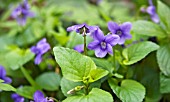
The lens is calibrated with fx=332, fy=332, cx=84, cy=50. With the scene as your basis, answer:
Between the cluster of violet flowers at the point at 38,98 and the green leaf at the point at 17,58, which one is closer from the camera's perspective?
the cluster of violet flowers at the point at 38,98

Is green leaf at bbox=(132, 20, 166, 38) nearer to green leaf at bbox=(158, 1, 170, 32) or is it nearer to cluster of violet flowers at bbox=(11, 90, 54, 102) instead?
green leaf at bbox=(158, 1, 170, 32)

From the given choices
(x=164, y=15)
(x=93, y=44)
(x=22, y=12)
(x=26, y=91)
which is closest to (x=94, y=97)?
(x=93, y=44)

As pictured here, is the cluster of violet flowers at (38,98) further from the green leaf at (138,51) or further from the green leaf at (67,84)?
the green leaf at (138,51)

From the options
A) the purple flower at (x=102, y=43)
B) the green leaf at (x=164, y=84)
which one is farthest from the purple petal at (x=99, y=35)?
the green leaf at (x=164, y=84)

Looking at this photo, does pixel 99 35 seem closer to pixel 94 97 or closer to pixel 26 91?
pixel 94 97

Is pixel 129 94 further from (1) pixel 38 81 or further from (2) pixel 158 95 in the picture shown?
(1) pixel 38 81

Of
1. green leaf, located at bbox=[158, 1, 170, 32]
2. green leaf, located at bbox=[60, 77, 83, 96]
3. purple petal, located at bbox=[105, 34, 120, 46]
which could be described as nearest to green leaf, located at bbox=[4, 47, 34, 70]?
green leaf, located at bbox=[60, 77, 83, 96]
